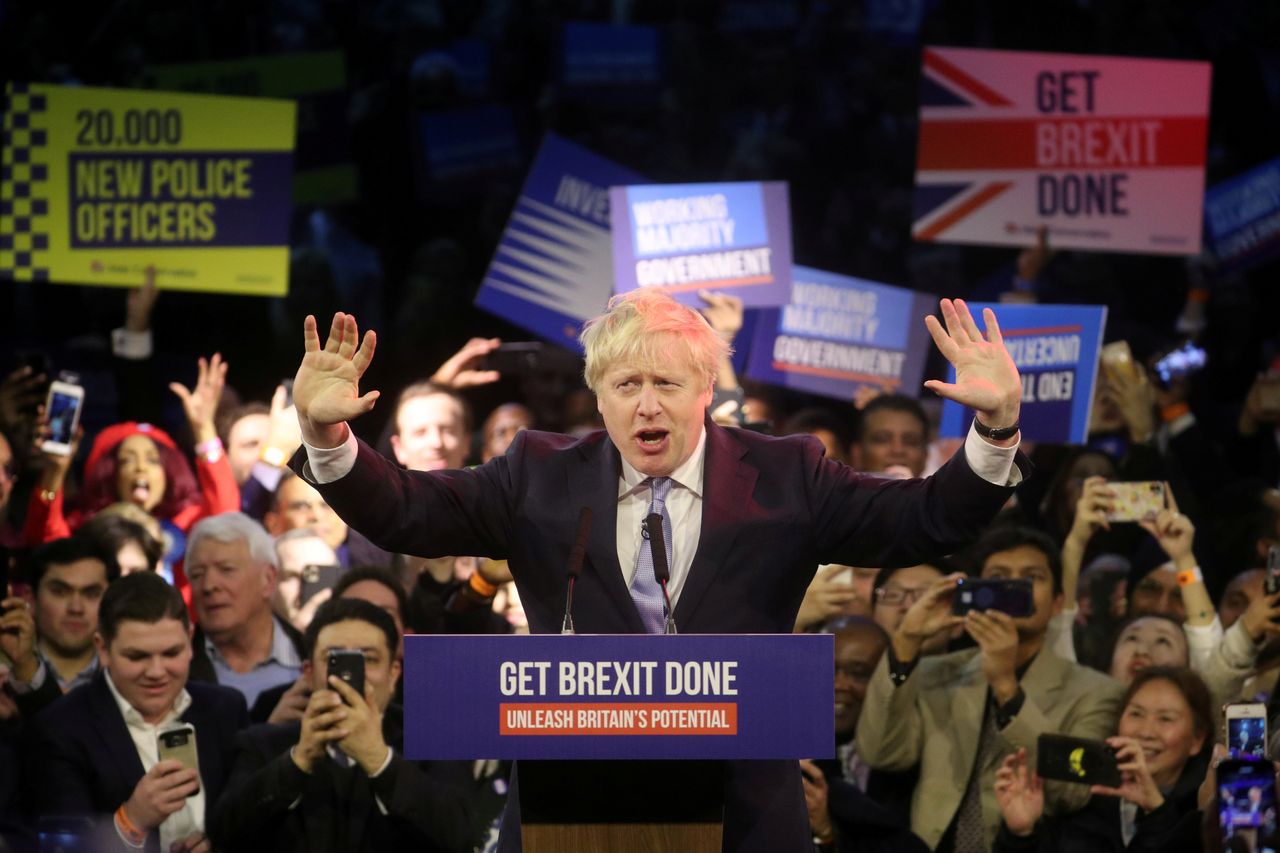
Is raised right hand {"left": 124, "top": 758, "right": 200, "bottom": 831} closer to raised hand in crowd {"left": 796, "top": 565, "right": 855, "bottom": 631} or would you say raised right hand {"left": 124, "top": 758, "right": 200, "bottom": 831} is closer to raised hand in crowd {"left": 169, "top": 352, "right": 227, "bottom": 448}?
raised hand in crowd {"left": 796, "top": 565, "right": 855, "bottom": 631}

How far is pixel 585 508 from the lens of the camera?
2754mm

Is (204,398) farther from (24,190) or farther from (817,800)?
(817,800)

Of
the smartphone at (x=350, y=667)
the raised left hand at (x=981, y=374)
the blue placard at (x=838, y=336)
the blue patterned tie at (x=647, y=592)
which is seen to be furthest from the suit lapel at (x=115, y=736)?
the blue placard at (x=838, y=336)

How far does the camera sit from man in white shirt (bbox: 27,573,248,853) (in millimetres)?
4547

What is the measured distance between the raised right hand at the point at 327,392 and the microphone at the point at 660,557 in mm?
464

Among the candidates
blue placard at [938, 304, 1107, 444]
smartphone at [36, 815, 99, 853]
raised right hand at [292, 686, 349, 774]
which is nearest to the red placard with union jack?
blue placard at [938, 304, 1107, 444]

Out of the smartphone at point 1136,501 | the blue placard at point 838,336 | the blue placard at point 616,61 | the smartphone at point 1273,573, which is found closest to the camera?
the smartphone at point 1273,573

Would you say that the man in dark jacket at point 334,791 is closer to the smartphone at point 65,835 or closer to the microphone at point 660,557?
the smartphone at point 65,835

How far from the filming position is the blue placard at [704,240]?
646 cm

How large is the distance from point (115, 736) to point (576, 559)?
2394 millimetres

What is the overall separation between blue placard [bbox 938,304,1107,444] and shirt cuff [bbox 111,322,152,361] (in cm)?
299

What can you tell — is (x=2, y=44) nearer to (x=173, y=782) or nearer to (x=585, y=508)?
(x=173, y=782)

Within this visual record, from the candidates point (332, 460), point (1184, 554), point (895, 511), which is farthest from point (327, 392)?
point (1184, 554)

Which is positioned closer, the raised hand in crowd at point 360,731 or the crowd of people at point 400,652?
the raised hand in crowd at point 360,731
